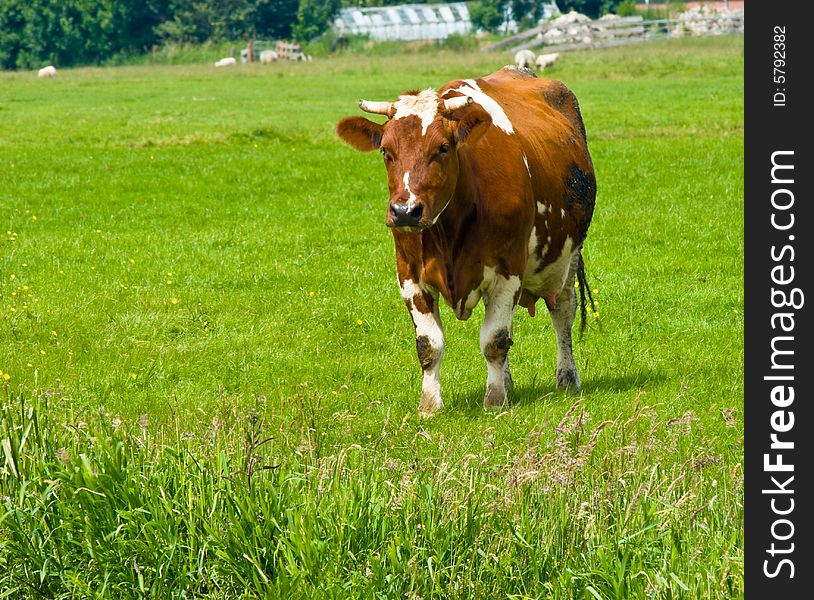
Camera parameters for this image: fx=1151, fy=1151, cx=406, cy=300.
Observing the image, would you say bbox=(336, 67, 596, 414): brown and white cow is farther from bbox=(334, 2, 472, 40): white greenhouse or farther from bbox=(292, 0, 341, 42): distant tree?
bbox=(334, 2, 472, 40): white greenhouse

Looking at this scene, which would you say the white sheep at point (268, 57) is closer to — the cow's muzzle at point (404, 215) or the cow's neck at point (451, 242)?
the cow's neck at point (451, 242)

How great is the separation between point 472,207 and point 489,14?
368 ft

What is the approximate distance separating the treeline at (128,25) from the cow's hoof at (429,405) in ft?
309

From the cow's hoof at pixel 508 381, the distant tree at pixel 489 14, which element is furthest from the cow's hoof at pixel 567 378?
the distant tree at pixel 489 14

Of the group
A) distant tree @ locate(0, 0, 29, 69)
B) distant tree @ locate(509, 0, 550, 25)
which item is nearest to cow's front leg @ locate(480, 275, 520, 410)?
distant tree @ locate(0, 0, 29, 69)

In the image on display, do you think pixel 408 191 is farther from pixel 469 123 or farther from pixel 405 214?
pixel 469 123

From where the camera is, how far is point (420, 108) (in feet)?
25.3

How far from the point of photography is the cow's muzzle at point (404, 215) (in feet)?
23.7

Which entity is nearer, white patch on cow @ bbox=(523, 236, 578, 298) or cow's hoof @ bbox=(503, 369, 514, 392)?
cow's hoof @ bbox=(503, 369, 514, 392)

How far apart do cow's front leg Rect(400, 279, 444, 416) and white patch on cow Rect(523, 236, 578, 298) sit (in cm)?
114

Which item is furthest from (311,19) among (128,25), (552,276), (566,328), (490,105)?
(490,105)

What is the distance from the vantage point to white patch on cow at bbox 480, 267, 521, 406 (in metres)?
8.25

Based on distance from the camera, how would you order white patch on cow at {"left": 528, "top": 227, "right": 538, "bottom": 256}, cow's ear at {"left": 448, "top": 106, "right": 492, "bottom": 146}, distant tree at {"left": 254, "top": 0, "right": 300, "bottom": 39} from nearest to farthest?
1. cow's ear at {"left": 448, "top": 106, "right": 492, "bottom": 146}
2. white patch on cow at {"left": 528, "top": 227, "right": 538, "bottom": 256}
3. distant tree at {"left": 254, "top": 0, "right": 300, "bottom": 39}
